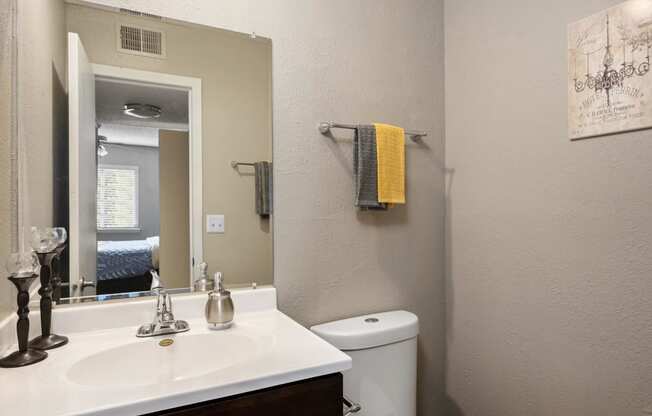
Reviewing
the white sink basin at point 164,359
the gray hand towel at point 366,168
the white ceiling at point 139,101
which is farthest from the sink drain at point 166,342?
the gray hand towel at point 366,168

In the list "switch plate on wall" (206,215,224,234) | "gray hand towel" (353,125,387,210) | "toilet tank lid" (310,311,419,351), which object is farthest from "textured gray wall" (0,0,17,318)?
"gray hand towel" (353,125,387,210)

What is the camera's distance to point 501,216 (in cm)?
145

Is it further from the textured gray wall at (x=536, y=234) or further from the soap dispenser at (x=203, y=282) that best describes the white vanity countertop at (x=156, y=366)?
the textured gray wall at (x=536, y=234)

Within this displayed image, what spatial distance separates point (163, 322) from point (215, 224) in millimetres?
347

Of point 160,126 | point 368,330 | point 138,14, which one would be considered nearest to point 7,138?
point 160,126

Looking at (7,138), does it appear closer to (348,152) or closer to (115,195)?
(115,195)

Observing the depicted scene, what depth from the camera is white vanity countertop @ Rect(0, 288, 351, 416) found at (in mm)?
665

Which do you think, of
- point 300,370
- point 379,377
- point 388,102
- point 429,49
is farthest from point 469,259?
point 300,370

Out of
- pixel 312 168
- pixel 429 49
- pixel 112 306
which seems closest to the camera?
pixel 112 306

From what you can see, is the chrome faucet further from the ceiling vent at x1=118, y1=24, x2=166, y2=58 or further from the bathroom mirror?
the ceiling vent at x1=118, y1=24, x2=166, y2=58

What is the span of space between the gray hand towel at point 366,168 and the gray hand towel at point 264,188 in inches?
13.2

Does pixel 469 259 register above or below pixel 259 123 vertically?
below

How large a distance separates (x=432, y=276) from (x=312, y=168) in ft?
2.47

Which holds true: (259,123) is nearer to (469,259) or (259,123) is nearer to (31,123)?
(31,123)
